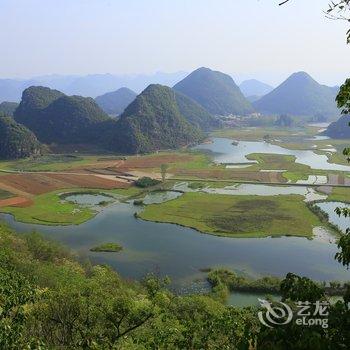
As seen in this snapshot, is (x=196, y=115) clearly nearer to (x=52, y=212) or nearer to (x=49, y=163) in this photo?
(x=49, y=163)

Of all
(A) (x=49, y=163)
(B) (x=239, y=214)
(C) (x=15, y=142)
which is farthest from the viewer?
(C) (x=15, y=142)

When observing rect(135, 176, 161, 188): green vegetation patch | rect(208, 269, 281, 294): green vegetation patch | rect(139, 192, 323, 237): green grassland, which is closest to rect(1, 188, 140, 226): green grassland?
rect(135, 176, 161, 188): green vegetation patch

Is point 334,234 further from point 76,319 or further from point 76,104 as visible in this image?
point 76,104

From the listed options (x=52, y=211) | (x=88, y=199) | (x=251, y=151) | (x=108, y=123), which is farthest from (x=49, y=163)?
(x=251, y=151)

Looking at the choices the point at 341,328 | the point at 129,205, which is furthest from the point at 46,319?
the point at 129,205

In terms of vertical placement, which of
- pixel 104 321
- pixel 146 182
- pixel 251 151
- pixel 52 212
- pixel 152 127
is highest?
pixel 152 127

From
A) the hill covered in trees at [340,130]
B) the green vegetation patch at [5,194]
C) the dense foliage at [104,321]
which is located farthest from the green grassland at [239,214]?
the hill covered in trees at [340,130]

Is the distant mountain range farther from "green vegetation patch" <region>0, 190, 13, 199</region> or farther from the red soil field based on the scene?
"green vegetation patch" <region>0, 190, 13, 199</region>
